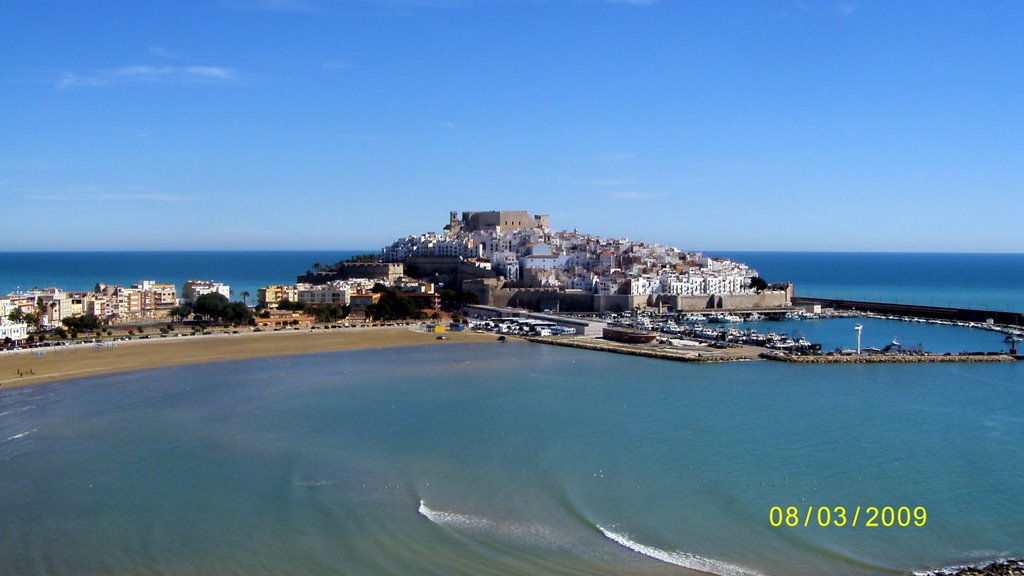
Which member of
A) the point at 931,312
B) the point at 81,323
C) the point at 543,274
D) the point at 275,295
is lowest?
the point at 81,323

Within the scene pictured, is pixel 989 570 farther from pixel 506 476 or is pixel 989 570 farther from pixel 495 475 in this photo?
pixel 495 475


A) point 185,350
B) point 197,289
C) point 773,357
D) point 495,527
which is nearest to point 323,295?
point 197,289

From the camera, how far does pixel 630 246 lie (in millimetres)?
43406

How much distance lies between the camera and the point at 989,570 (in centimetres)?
686

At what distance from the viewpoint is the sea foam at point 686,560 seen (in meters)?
6.89

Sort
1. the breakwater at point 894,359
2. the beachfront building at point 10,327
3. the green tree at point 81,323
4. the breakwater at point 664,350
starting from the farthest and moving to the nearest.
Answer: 1. the green tree at point 81,323
2. the beachfront building at point 10,327
3. the breakwater at point 664,350
4. the breakwater at point 894,359

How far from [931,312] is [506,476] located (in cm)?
2671

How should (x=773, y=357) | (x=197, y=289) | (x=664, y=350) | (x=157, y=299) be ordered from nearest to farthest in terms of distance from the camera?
(x=773, y=357) < (x=664, y=350) < (x=157, y=299) < (x=197, y=289)

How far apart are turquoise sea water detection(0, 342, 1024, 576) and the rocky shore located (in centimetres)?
20

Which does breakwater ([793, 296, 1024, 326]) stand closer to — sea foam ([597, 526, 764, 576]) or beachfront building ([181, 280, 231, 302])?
beachfront building ([181, 280, 231, 302])

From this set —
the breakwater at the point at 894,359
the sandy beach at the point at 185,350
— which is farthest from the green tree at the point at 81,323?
the breakwater at the point at 894,359

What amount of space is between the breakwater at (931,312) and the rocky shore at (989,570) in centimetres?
2388

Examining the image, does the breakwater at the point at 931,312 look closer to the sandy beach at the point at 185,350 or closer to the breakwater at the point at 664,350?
the breakwater at the point at 664,350

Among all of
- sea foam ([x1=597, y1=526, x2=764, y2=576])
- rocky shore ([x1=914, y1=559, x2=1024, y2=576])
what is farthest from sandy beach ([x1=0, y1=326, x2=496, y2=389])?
rocky shore ([x1=914, y1=559, x2=1024, y2=576])
